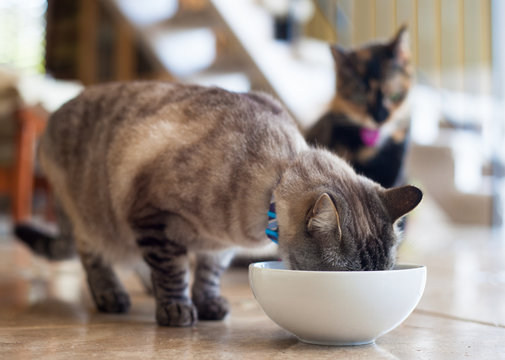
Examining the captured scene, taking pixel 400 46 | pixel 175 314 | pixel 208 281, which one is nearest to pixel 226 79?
pixel 400 46

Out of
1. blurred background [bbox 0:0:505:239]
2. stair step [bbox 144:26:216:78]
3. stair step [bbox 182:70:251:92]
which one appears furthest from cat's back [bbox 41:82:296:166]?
stair step [bbox 144:26:216:78]

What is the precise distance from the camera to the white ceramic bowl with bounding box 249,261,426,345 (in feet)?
3.44

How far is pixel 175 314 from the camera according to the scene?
1420 millimetres

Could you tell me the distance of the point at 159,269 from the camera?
146 centimetres

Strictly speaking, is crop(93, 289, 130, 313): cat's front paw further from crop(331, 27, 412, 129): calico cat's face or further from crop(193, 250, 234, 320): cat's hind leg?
crop(331, 27, 412, 129): calico cat's face

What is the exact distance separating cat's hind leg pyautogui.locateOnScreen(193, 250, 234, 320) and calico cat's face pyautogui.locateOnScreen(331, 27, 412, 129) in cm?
107

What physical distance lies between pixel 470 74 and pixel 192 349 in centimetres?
576

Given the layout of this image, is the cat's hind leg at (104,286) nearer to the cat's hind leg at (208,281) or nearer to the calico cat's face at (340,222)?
the cat's hind leg at (208,281)

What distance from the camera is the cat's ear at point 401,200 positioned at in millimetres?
1181

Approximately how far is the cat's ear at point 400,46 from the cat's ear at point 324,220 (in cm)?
152

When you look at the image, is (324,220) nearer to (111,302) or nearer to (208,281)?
(208,281)

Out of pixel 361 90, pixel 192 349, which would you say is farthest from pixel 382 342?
pixel 361 90

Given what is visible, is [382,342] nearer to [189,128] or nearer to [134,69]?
[189,128]

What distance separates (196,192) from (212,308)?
1.16 feet
